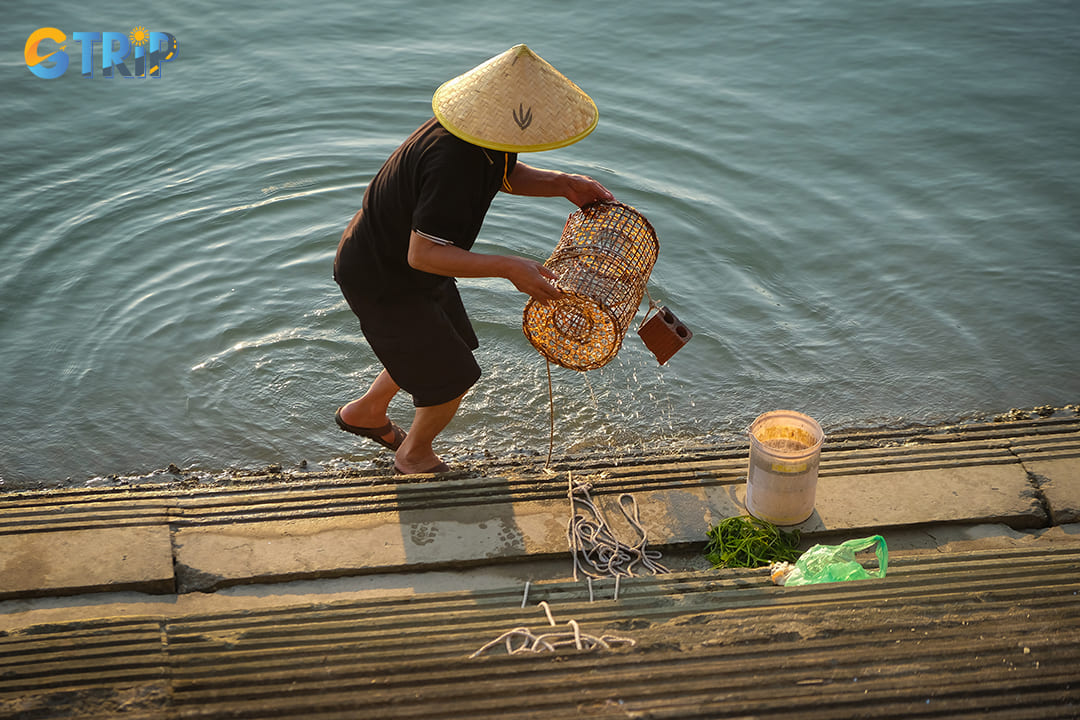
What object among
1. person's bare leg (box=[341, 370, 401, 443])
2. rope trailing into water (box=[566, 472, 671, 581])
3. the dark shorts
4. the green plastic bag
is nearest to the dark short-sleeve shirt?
the dark shorts

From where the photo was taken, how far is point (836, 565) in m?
3.35

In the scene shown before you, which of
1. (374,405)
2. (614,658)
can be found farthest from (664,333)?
(614,658)

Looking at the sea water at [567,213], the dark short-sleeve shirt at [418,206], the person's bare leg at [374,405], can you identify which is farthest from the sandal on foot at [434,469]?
the dark short-sleeve shirt at [418,206]

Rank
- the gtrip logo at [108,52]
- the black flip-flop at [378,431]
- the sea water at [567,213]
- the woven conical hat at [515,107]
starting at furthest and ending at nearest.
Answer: the gtrip logo at [108,52], the sea water at [567,213], the black flip-flop at [378,431], the woven conical hat at [515,107]

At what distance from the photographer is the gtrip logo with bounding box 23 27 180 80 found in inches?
359

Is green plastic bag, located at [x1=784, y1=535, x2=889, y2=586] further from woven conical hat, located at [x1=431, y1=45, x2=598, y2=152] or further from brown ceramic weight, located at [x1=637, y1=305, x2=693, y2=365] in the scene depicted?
woven conical hat, located at [x1=431, y1=45, x2=598, y2=152]

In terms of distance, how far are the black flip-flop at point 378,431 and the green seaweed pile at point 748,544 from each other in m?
1.61

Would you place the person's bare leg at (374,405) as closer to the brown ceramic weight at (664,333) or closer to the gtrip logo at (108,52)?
the brown ceramic weight at (664,333)

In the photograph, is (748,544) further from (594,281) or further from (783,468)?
(594,281)

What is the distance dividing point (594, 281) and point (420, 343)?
753mm

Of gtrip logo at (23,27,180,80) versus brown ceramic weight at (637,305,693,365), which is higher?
gtrip logo at (23,27,180,80)

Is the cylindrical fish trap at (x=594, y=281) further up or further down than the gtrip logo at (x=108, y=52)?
further down

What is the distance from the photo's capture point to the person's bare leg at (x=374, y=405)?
4387 millimetres

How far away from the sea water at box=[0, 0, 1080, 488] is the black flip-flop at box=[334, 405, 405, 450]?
241 mm
